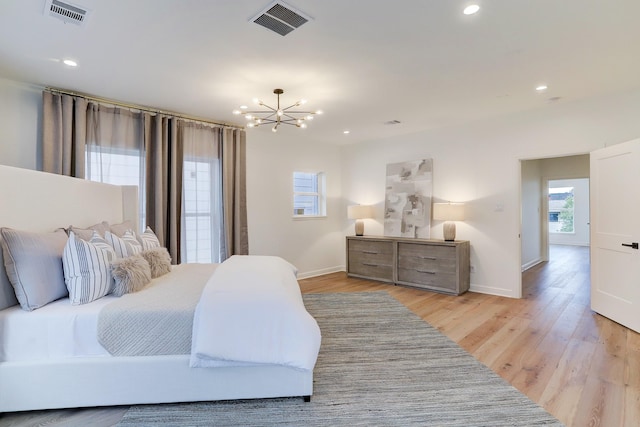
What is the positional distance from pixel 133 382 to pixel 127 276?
0.70 metres

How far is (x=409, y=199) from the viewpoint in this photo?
5266mm

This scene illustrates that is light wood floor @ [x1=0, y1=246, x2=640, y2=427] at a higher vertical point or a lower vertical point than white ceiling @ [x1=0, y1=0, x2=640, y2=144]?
lower

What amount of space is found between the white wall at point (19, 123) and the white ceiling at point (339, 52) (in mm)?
164

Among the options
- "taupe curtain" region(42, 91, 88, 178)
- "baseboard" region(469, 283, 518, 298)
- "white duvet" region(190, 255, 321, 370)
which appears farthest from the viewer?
"baseboard" region(469, 283, 518, 298)

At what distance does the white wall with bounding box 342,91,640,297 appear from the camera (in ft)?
11.9

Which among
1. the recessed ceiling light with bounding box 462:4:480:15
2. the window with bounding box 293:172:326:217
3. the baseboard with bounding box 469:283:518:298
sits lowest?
the baseboard with bounding box 469:283:518:298

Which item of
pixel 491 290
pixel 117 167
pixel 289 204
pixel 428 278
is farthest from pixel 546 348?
pixel 117 167

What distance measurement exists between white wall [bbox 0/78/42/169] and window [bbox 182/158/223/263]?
1.57m

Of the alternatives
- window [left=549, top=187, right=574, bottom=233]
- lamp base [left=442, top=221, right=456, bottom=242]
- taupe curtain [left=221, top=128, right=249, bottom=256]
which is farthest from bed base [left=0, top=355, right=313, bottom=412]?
window [left=549, top=187, right=574, bottom=233]

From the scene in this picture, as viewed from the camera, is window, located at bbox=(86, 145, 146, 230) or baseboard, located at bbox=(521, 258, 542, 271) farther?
baseboard, located at bbox=(521, 258, 542, 271)

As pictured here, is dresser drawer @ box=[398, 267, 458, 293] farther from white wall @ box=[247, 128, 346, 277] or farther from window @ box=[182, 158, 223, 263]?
window @ box=[182, 158, 223, 263]

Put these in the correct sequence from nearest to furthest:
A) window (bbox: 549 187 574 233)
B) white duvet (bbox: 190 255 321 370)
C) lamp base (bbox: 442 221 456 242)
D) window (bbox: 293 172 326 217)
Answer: white duvet (bbox: 190 255 321 370) < lamp base (bbox: 442 221 456 242) < window (bbox: 293 172 326 217) < window (bbox: 549 187 574 233)

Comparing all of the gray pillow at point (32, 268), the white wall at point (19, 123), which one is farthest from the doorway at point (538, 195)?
the white wall at point (19, 123)

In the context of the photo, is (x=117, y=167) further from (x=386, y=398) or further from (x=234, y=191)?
(x=386, y=398)
